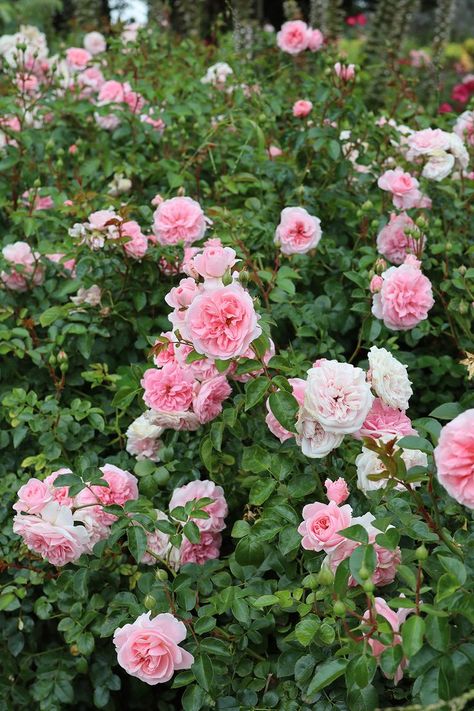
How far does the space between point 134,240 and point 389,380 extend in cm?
84

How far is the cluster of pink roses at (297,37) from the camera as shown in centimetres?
284

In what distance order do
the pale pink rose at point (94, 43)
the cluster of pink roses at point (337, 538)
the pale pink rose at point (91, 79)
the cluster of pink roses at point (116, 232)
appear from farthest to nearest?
the pale pink rose at point (94, 43), the pale pink rose at point (91, 79), the cluster of pink roses at point (116, 232), the cluster of pink roses at point (337, 538)

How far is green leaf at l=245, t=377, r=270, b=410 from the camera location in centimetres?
143

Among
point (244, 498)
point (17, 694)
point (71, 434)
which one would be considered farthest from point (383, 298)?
point (17, 694)

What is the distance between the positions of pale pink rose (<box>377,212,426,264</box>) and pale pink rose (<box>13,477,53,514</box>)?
105cm

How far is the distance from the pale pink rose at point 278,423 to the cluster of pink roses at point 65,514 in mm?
347

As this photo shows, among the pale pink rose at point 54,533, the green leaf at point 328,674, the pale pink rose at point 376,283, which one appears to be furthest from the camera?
the pale pink rose at point 376,283

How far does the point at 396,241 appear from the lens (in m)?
2.11

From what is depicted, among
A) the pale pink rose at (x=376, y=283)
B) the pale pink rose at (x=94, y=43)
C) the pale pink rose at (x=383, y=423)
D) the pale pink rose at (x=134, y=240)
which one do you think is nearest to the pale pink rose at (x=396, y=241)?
the pale pink rose at (x=376, y=283)

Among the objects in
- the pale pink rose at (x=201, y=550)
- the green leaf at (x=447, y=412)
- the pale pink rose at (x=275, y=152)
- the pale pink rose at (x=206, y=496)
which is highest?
the green leaf at (x=447, y=412)

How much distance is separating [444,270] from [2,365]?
1.19m

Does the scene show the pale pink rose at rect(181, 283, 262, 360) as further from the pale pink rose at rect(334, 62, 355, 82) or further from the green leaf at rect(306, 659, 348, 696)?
the pale pink rose at rect(334, 62, 355, 82)

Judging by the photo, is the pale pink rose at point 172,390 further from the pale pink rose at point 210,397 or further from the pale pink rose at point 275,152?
the pale pink rose at point 275,152

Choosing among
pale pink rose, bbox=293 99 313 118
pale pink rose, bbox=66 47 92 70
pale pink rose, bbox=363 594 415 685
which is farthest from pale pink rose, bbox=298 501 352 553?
pale pink rose, bbox=66 47 92 70
